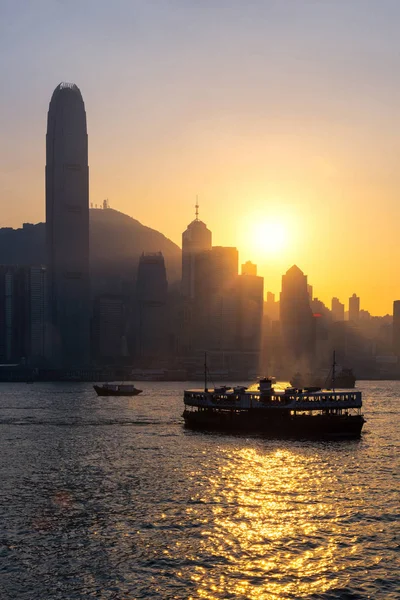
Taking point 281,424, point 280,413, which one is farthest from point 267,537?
point 280,413

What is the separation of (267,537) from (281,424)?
80.0 m

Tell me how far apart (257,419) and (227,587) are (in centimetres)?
9555

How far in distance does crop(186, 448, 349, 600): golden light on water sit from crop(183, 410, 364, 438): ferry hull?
41.0 meters

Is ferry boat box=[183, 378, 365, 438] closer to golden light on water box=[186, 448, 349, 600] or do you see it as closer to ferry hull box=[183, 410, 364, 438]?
ferry hull box=[183, 410, 364, 438]

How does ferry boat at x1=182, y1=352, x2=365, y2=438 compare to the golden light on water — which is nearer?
the golden light on water

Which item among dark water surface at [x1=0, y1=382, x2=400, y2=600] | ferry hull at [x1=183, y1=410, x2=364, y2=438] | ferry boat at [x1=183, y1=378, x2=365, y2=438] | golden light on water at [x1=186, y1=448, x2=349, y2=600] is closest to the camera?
golden light on water at [x1=186, y1=448, x2=349, y2=600]

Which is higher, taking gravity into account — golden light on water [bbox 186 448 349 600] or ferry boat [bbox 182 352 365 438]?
ferry boat [bbox 182 352 365 438]

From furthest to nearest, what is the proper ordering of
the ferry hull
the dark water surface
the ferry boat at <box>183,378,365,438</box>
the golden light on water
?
the ferry boat at <box>183,378,365,438</box> < the ferry hull < the dark water surface < the golden light on water

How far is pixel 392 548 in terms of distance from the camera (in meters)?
67.4

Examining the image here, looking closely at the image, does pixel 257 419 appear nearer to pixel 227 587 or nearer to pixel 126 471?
pixel 126 471

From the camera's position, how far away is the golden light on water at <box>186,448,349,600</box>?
57469mm

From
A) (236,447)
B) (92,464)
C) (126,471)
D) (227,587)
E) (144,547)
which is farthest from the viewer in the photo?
(236,447)

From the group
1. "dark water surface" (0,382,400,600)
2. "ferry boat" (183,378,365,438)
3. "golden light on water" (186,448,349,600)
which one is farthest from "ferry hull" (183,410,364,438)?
"golden light on water" (186,448,349,600)

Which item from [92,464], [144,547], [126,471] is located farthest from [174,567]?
[92,464]
